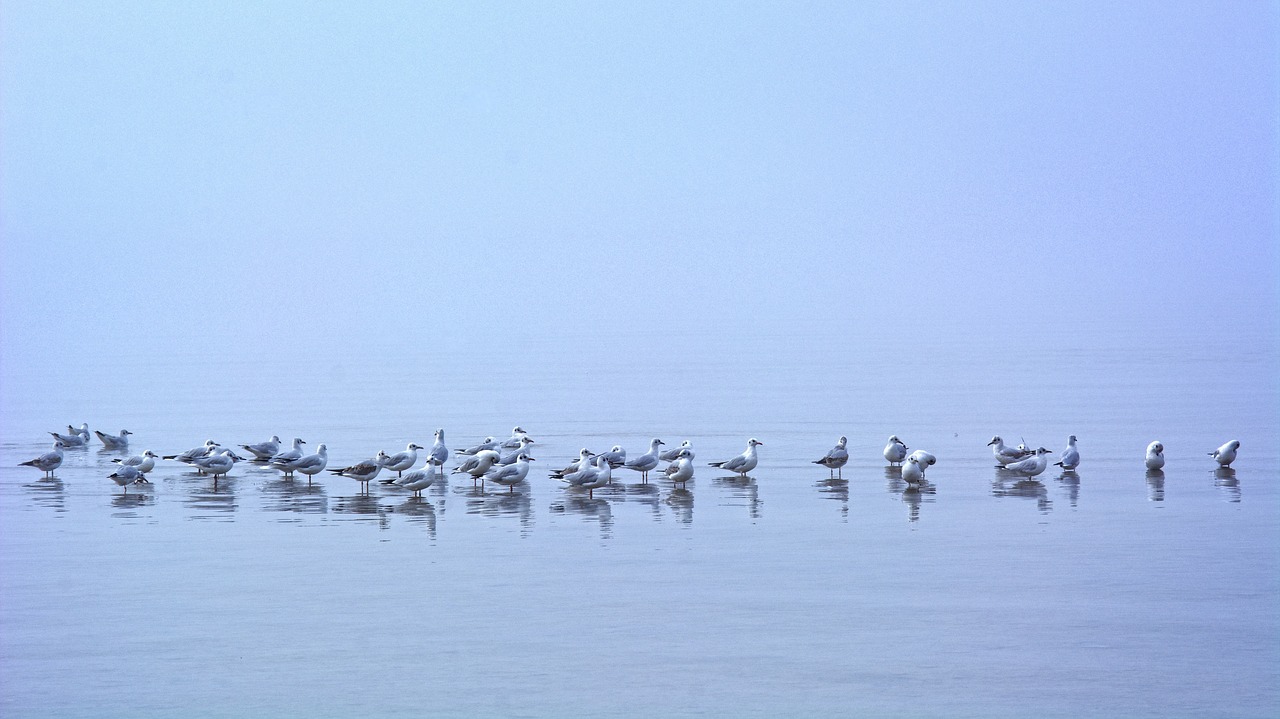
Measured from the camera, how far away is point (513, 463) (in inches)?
1046

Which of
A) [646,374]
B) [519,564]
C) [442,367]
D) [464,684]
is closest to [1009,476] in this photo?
[519,564]

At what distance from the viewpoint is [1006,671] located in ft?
47.1

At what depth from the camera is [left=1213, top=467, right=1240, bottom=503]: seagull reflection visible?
963 inches

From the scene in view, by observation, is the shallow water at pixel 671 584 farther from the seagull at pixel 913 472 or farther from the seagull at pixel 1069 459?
the seagull at pixel 1069 459

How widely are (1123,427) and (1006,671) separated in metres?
22.7

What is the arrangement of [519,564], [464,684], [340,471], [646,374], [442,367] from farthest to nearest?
[442,367]
[646,374]
[340,471]
[519,564]
[464,684]

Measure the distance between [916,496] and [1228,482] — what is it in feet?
17.9

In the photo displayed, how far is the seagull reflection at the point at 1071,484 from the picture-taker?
2480cm

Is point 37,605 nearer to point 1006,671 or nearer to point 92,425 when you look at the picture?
point 1006,671

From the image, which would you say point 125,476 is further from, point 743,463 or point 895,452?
point 895,452

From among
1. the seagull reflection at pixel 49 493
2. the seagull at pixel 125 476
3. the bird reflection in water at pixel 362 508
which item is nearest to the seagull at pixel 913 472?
the bird reflection in water at pixel 362 508

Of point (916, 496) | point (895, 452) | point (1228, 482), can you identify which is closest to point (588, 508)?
point (916, 496)

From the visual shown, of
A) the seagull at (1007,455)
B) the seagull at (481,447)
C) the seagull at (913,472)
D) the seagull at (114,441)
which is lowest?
the seagull at (913,472)

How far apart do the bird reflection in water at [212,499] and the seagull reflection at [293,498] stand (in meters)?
0.56
